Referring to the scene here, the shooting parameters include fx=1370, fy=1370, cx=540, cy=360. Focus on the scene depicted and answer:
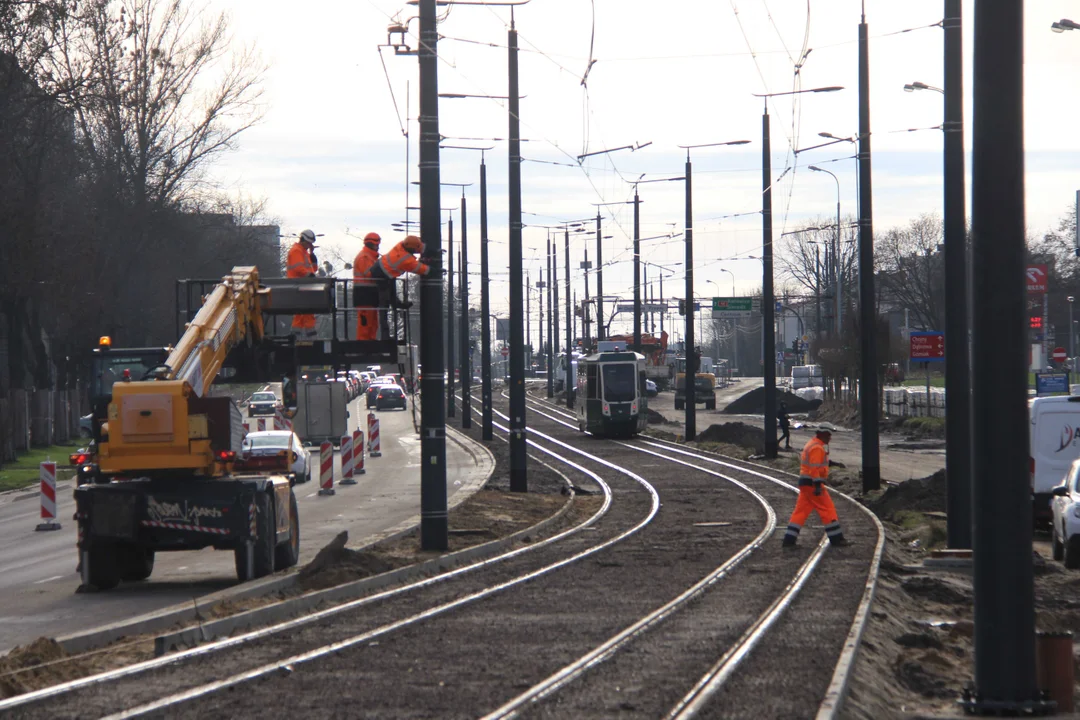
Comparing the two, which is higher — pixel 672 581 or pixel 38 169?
pixel 38 169

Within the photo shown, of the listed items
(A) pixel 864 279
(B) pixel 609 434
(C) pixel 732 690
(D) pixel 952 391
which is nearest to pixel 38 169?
(B) pixel 609 434

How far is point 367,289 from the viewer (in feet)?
56.0

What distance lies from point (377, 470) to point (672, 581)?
26.6m

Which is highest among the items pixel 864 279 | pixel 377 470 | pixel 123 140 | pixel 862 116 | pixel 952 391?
pixel 123 140

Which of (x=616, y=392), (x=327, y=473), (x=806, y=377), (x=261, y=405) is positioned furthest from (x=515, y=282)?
(x=806, y=377)

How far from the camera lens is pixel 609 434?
A: 51281 mm

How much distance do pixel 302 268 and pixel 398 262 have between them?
1.90 m

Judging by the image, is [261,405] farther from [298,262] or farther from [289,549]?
[289,549]

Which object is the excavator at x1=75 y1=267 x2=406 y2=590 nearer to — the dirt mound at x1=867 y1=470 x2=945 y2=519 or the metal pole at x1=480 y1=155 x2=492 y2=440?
the dirt mound at x1=867 y1=470 x2=945 y2=519

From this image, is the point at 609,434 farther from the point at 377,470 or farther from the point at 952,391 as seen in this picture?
the point at 952,391

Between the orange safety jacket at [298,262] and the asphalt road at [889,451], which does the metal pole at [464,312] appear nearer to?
the asphalt road at [889,451]

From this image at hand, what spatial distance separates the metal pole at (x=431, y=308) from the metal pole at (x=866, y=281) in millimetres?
9197

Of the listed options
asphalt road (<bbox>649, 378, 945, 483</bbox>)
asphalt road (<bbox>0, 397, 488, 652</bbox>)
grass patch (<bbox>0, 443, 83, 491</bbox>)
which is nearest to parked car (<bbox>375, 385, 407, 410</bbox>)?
asphalt road (<bbox>649, 378, 945, 483</bbox>)

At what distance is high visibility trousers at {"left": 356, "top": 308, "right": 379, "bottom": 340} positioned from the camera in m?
17.2
